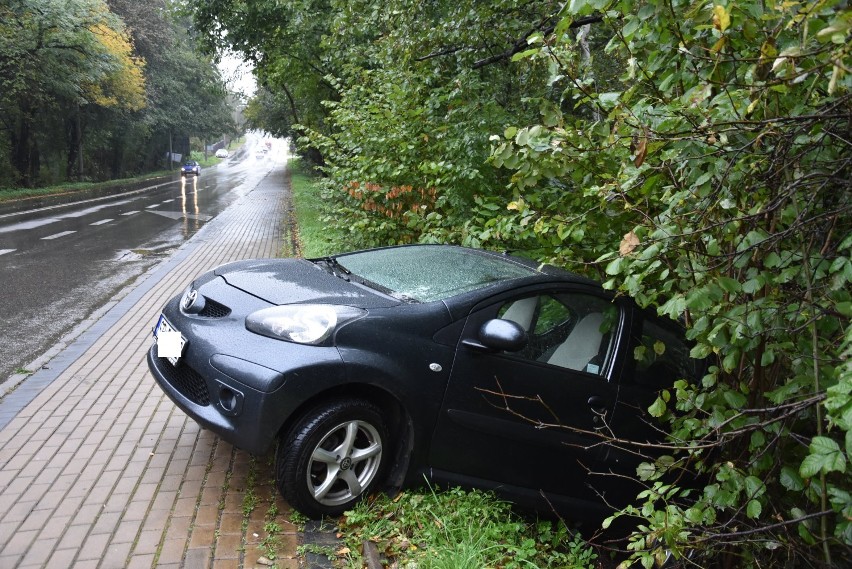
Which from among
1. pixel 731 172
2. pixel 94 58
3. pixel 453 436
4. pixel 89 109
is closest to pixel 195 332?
A: pixel 453 436

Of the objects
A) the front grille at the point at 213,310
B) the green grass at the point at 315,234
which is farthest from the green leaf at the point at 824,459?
the green grass at the point at 315,234

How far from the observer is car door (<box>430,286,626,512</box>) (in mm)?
3803

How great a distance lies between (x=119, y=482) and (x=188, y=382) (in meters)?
0.72

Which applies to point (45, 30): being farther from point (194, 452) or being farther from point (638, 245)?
point (638, 245)

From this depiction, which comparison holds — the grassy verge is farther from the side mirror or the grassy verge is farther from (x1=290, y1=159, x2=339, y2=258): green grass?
the side mirror

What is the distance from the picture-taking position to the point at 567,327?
414 cm

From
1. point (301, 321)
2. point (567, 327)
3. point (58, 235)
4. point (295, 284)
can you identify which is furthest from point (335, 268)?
point (58, 235)

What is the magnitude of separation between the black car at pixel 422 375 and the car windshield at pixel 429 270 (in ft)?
0.07

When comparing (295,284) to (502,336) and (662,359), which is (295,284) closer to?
(502,336)

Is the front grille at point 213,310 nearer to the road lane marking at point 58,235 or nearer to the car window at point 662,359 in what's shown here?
the car window at point 662,359

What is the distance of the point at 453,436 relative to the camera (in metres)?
3.81

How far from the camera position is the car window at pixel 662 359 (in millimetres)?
4289

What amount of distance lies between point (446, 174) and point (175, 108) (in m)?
51.1

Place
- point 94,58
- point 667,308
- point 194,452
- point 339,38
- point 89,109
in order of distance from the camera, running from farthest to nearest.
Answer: point 89,109
point 94,58
point 339,38
point 194,452
point 667,308
